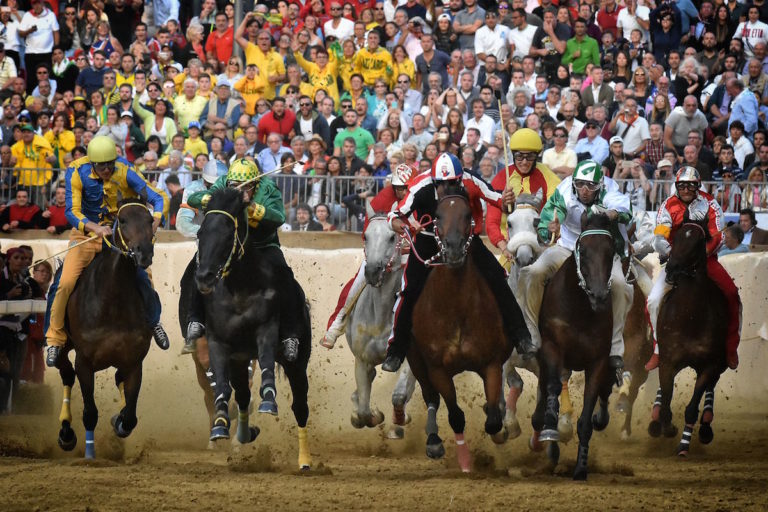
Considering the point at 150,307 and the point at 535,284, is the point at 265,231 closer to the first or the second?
the point at 150,307

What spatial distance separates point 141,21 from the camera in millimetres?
24766

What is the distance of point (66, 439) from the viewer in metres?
12.7

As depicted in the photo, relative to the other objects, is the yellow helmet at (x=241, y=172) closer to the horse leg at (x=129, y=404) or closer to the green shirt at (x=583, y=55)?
the horse leg at (x=129, y=404)

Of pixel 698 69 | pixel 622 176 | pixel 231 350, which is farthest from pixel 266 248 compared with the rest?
pixel 698 69

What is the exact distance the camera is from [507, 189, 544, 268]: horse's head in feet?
40.4

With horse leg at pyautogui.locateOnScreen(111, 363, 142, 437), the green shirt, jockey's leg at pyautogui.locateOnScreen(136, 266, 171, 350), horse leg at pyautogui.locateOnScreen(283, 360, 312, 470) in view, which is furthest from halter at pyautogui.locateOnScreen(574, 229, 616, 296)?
the green shirt

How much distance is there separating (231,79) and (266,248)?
10.4 meters

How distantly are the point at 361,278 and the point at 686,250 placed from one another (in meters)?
3.25

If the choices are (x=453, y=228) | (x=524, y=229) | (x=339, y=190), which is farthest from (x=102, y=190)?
(x=339, y=190)

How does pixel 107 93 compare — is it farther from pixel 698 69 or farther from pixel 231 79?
pixel 698 69

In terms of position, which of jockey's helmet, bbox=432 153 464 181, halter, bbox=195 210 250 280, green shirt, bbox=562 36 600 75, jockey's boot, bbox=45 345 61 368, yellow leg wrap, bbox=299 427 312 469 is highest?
green shirt, bbox=562 36 600 75

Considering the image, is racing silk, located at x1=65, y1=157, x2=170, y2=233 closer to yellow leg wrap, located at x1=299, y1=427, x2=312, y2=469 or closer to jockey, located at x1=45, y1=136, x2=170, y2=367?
jockey, located at x1=45, y1=136, x2=170, y2=367

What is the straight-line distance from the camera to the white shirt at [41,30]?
23703 mm

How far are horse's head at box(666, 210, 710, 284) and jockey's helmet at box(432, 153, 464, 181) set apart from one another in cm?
273
